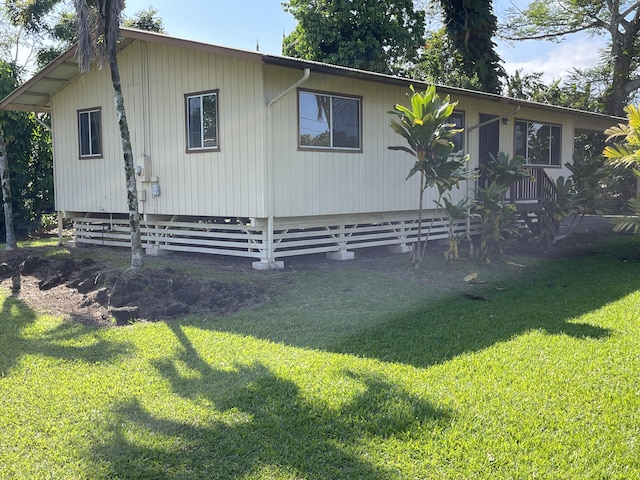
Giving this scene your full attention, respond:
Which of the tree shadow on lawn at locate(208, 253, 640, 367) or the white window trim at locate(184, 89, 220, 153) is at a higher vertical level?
the white window trim at locate(184, 89, 220, 153)

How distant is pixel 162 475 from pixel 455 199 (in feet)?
34.8

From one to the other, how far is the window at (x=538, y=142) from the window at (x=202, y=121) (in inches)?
317

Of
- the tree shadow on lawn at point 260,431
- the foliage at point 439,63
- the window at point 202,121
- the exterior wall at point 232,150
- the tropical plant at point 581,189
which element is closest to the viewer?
the tree shadow on lawn at point 260,431

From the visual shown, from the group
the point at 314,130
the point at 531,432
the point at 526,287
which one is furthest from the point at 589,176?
the point at 531,432

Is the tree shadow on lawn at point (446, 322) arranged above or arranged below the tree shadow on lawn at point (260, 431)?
above

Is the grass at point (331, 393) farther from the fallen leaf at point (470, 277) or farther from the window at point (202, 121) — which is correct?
the window at point (202, 121)

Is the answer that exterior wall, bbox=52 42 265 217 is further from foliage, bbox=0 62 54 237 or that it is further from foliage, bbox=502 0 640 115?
foliage, bbox=502 0 640 115

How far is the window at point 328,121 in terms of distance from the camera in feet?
31.8

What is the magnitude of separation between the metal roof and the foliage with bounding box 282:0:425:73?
794cm

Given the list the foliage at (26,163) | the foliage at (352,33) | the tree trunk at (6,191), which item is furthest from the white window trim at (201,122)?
the foliage at (352,33)

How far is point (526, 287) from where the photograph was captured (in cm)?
864

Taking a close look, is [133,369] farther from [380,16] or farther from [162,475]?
[380,16]

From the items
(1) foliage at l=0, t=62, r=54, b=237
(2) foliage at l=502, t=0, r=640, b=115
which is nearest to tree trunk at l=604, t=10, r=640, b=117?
(2) foliage at l=502, t=0, r=640, b=115

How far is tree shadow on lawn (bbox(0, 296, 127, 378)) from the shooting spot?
536 centimetres
